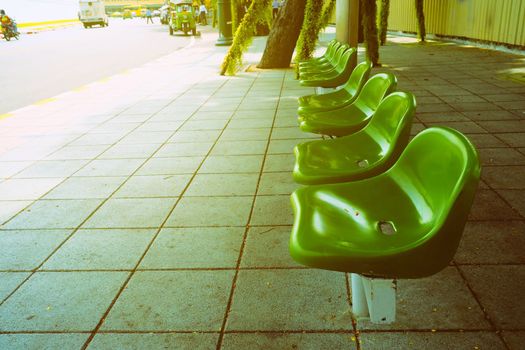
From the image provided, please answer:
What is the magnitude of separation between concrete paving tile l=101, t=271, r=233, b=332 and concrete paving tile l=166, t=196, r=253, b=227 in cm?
71

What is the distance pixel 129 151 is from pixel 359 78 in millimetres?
2921

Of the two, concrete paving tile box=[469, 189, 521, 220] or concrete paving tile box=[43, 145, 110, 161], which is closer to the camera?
concrete paving tile box=[469, 189, 521, 220]

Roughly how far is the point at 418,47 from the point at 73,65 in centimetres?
1125

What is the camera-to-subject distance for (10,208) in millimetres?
4070

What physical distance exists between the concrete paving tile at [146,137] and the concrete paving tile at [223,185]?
5.25 ft

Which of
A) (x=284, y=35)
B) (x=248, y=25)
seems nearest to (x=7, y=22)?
(x=284, y=35)

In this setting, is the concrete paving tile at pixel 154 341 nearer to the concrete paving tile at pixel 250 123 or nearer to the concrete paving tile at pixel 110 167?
the concrete paving tile at pixel 110 167

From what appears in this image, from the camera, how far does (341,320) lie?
2.36 m

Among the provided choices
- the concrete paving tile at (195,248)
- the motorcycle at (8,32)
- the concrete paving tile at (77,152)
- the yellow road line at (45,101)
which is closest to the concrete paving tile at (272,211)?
the concrete paving tile at (195,248)

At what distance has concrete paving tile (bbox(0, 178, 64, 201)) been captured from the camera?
4328 mm

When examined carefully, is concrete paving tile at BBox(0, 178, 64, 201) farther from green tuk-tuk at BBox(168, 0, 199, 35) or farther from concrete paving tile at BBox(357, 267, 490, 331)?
green tuk-tuk at BBox(168, 0, 199, 35)

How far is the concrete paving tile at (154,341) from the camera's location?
2.26 m

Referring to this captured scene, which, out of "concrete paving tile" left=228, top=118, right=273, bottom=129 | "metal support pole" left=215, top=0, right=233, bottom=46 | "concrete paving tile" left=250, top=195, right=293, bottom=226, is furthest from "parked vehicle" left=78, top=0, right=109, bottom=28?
"concrete paving tile" left=250, top=195, right=293, bottom=226

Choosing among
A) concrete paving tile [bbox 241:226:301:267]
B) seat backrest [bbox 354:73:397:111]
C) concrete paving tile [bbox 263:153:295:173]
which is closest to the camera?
concrete paving tile [bbox 241:226:301:267]
